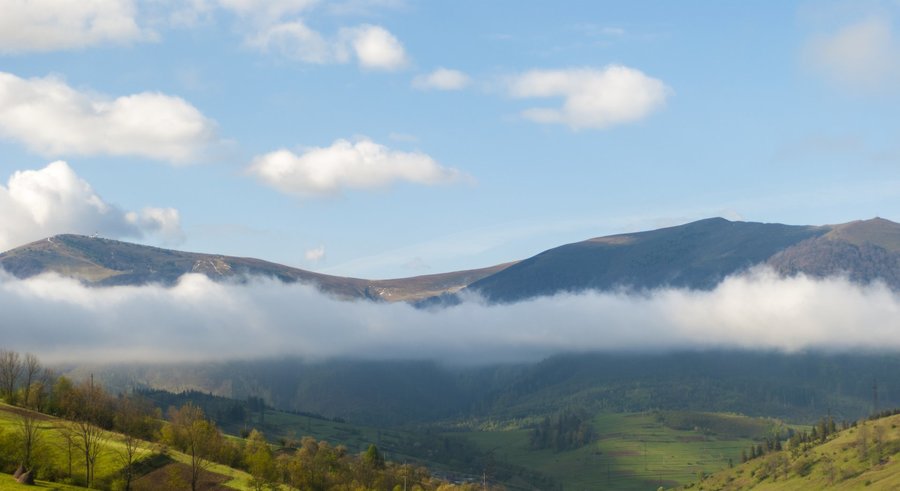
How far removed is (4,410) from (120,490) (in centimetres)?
4009

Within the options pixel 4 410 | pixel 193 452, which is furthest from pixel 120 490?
pixel 4 410

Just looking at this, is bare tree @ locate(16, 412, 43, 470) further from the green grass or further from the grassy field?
the green grass

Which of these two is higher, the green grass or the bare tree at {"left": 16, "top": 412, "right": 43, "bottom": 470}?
the bare tree at {"left": 16, "top": 412, "right": 43, "bottom": 470}

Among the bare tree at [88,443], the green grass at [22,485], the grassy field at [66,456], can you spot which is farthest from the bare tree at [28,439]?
the green grass at [22,485]

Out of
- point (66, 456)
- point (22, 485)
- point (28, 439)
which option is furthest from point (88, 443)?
point (22, 485)

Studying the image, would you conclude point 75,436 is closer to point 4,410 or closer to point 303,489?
point 4,410

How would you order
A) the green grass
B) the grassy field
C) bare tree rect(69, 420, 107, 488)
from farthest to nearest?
bare tree rect(69, 420, 107, 488)
the grassy field
the green grass

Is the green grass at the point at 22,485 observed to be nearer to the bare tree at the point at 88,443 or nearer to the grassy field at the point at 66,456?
the grassy field at the point at 66,456

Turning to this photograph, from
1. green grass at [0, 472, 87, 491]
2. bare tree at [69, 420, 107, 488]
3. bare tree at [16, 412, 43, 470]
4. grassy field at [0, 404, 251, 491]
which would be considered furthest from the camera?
bare tree at [69, 420, 107, 488]

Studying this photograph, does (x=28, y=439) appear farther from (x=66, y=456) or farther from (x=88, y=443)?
(x=66, y=456)

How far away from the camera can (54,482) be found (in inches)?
5595

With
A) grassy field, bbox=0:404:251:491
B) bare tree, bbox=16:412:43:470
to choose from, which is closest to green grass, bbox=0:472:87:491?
grassy field, bbox=0:404:251:491

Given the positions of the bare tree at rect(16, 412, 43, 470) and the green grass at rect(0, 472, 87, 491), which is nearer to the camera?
the green grass at rect(0, 472, 87, 491)

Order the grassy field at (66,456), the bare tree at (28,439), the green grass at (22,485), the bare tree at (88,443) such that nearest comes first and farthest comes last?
the green grass at (22,485)
the bare tree at (28,439)
the grassy field at (66,456)
the bare tree at (88,443)
